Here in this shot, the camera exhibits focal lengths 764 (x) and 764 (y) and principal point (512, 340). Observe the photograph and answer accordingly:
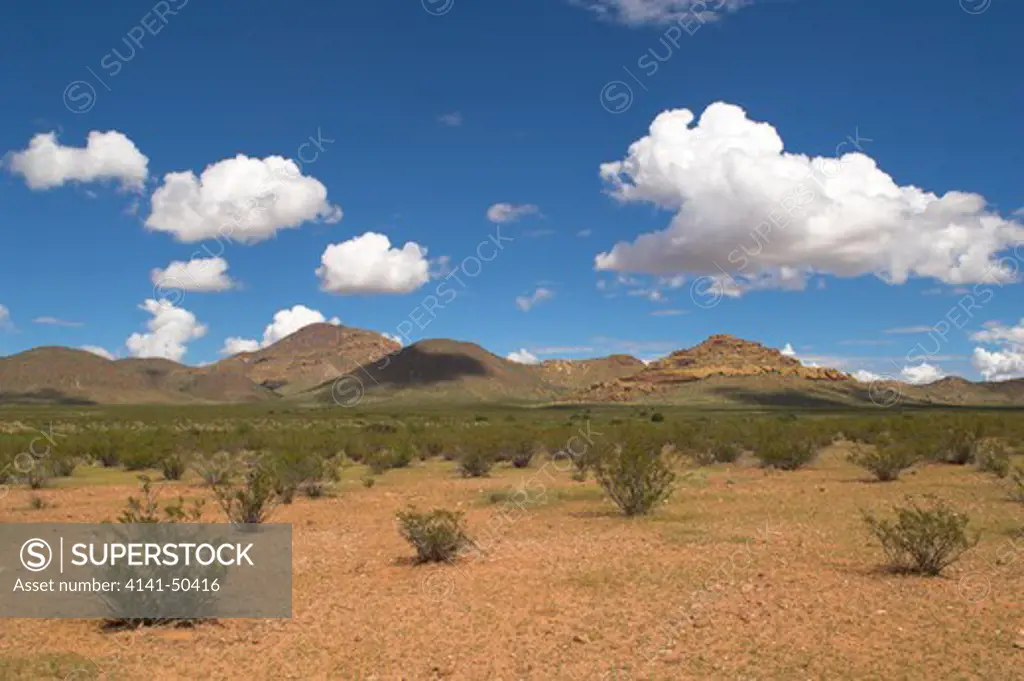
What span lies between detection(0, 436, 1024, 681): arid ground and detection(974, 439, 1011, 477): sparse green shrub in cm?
693

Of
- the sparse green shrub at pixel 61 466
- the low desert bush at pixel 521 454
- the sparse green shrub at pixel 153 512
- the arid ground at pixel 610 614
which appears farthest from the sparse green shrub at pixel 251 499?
the low desert bush at pixel 521 454

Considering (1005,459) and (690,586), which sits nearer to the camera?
(690,586)

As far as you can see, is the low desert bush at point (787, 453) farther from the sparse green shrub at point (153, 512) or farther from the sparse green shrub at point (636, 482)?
the sparse green shrub at point (153, 512)

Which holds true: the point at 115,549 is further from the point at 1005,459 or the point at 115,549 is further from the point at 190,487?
the point at 1005,459

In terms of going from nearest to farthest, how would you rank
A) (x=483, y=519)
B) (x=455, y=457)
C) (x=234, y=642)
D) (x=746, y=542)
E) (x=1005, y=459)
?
1. (x=234, y=642)
2. (x=746, y=542)
3. (x=483, y=519)
4. (x=1005, y=459)
5. (x=455, y=457)

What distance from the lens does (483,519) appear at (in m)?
18.5

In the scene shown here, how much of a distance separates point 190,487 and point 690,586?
790 inches

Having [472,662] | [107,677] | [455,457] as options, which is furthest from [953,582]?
[455,457]

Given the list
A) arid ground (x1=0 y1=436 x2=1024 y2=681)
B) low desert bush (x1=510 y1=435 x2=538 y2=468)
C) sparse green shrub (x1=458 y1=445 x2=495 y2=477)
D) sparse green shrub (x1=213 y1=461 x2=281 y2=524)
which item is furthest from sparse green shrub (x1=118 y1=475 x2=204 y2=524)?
low desert bush (x1=510 y1=435 x2=538 y2=468)

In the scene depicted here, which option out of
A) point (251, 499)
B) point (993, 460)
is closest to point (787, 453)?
point (993, 460)

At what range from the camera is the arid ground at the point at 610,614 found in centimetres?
834

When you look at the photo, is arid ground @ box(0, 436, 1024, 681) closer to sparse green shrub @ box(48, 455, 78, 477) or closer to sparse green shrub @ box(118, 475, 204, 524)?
sparse green shrub @ box(118, 475, 204, 524)

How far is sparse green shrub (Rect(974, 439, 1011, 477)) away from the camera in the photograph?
23906 millimetres

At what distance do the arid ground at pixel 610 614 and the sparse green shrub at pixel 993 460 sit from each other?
22.7ft
